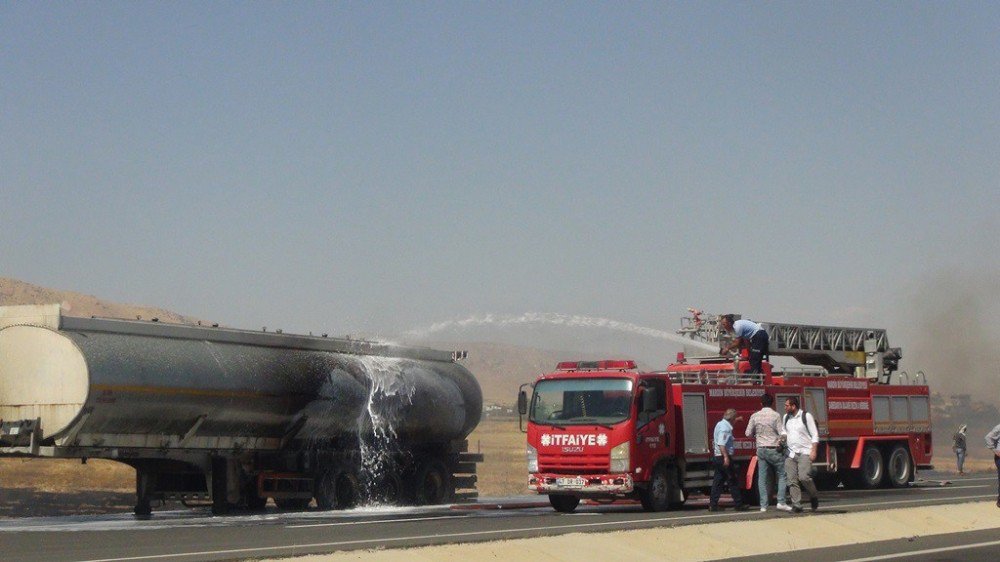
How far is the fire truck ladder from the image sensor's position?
31.9 m

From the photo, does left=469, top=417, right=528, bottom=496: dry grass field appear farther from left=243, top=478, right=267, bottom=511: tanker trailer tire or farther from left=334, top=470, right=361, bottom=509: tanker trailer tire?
left=243, top=478, right=267, bottom=511: tanker trailer tire

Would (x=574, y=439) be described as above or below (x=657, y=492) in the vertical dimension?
above

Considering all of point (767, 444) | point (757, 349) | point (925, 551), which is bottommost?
point (925, 551)

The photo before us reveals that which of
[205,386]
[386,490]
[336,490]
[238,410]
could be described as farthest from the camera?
[386,490]

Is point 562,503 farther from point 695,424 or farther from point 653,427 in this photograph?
point 695,424

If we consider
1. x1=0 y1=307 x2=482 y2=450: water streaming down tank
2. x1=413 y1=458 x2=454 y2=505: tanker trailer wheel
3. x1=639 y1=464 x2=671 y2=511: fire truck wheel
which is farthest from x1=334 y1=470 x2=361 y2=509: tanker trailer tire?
x1=639 y1=464 x2=671 y2=511: fire truck wheel

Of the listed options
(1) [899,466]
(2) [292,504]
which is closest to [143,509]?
(2) [292,504]

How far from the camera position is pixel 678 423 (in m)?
25.2

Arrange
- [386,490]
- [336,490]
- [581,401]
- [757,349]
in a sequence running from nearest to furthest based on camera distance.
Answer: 1. [581,401]
2. [336,490]
3. [386,490]
4. [757,349]

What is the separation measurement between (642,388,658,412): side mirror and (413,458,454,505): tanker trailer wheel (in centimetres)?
728

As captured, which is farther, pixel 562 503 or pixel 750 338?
pixel 750 338

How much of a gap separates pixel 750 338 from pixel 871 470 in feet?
16.6

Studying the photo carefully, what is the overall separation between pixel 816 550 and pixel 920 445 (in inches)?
683

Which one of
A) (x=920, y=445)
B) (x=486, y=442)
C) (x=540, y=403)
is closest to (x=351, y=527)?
(x=540, y=403)
